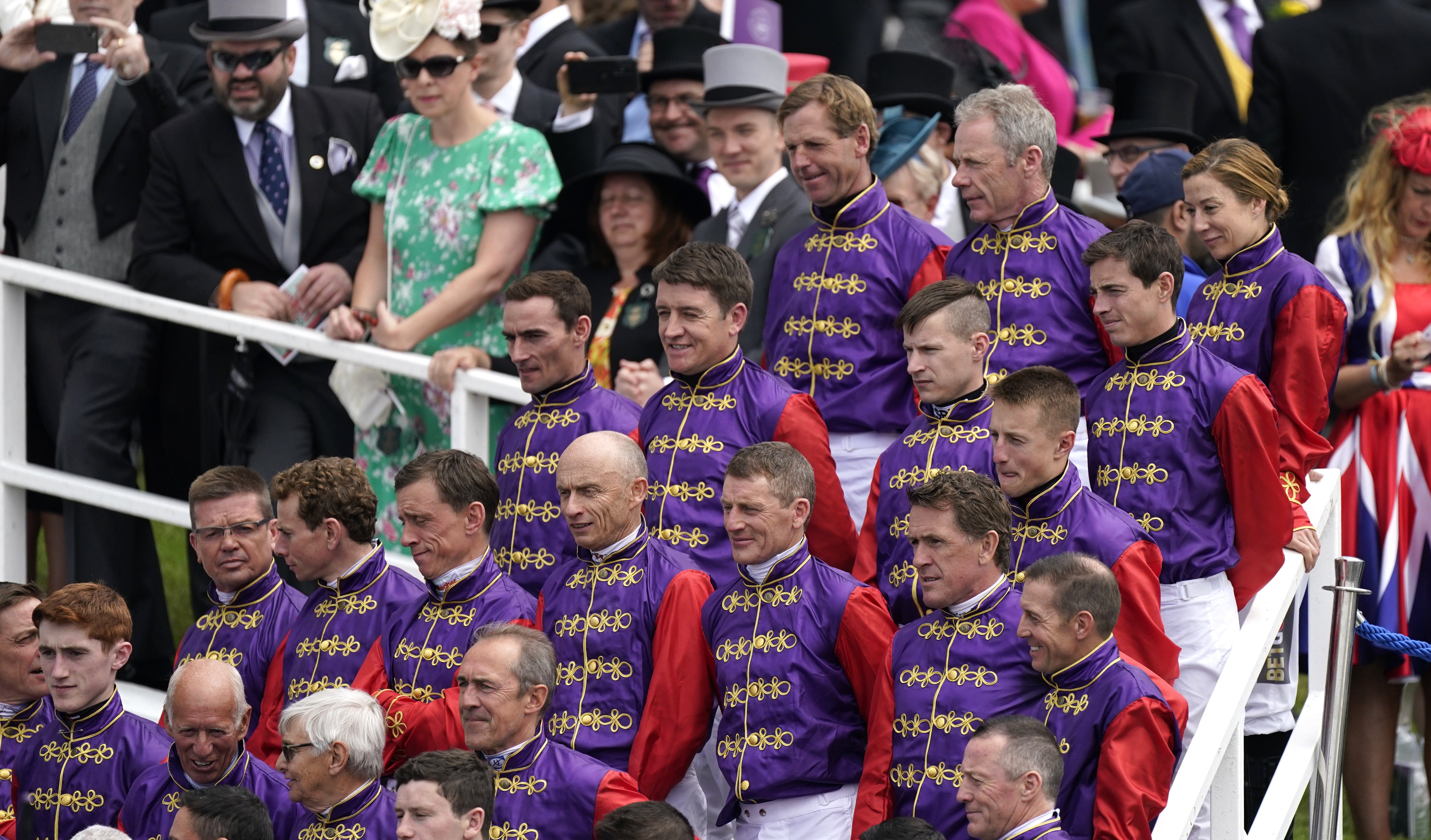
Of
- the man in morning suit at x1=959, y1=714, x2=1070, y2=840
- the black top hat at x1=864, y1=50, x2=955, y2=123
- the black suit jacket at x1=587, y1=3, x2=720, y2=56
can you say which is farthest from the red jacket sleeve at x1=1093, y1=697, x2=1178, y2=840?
the black suit jacket at x1=587, y1=3, x2=720, y2=56

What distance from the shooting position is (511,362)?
23.3 feet

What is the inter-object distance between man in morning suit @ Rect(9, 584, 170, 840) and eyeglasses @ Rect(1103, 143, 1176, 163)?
13.0 feet

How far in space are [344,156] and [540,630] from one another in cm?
292

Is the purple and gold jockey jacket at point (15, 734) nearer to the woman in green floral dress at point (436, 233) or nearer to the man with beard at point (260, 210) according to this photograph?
the woman in green floral dress at point (436, 233)

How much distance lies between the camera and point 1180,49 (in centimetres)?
906

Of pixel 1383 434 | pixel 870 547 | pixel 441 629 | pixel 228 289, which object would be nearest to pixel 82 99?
pixel 228 289

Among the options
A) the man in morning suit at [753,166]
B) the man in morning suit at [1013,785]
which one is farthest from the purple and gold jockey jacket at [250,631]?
the man in morning suit at [1013,785]

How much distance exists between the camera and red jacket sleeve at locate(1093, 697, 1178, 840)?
14.9ft

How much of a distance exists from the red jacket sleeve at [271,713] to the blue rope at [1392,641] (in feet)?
10.6

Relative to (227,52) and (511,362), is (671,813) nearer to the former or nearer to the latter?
(511,362)

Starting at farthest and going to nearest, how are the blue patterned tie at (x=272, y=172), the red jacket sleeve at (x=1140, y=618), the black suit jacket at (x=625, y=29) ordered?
the black suit jacket at (x=625, y=29) < the blue patterned tie at (x=272, y=172) < the red jacket sleeve at (x=1140, y=618)

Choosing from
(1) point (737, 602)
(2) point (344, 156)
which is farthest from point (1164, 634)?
(2) point (344, 156)

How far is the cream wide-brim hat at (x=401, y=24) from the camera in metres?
7.01

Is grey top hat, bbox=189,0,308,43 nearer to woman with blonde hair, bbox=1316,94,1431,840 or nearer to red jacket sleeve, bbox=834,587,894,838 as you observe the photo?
red jacket sleeve, bbox=834,587,894,838
